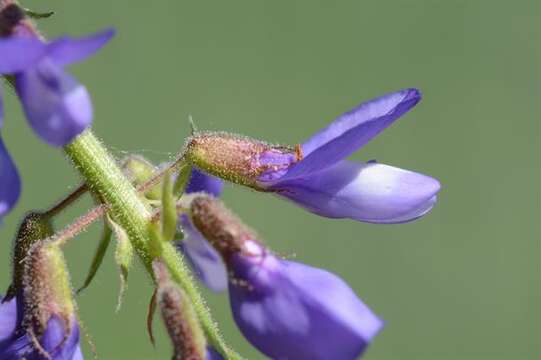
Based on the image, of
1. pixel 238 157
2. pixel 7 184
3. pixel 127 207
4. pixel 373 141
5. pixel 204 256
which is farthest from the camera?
pixel 373 141

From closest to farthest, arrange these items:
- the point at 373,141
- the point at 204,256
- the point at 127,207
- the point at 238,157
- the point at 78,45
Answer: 1. the point at 78,45
2. the point at 127,207
3. the point at 238,157
4. the point at 204,256
5. the point at 373,141

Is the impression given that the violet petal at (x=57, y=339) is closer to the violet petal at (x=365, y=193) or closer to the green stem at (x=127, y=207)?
the green stem at (x=127, y=207)

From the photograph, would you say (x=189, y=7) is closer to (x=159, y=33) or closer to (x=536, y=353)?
(x=159, y=33)

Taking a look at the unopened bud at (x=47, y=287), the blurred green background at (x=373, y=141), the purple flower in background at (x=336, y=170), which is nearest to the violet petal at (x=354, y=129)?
the purple flower in background at (x=336, y=170)

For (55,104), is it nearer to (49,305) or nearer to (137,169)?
(49,305)

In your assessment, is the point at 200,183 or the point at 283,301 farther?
the point at 200,183

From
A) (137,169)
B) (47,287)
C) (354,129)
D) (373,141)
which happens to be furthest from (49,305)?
(373,141)
